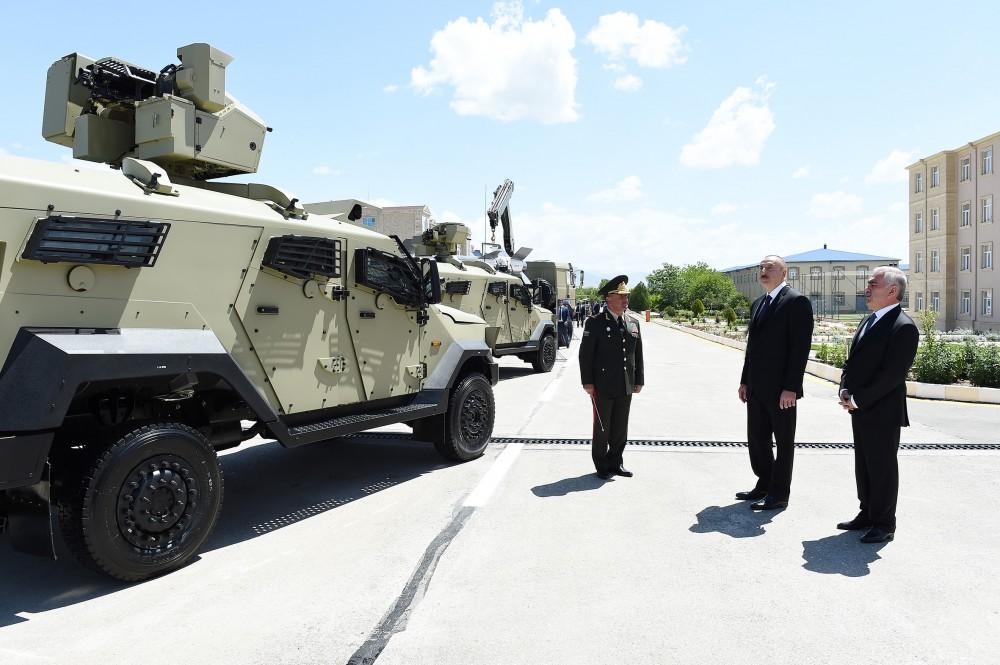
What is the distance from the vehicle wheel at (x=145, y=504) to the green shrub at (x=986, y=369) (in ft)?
40.5

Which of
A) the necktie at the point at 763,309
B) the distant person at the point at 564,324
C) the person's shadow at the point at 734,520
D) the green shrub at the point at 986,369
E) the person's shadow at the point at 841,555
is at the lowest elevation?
the person's shadow at the point at 841,555

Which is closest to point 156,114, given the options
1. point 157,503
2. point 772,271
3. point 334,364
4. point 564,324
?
point 334,364

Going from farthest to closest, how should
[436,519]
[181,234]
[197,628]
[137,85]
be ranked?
1. [137,85]
2. [436,519]
3. [181,234]
4. [197,628]

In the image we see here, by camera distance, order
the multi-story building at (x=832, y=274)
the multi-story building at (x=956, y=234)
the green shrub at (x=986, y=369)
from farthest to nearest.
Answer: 1. the multi-story building at (x=832, y=274)
2. the multi-story building at (x=956, y=234)
3. the green shrub at (x=986, y=369)

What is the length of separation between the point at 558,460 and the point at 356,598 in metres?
3.40

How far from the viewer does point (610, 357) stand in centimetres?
600

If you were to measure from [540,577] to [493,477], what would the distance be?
222 cm

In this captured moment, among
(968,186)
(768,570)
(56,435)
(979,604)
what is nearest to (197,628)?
(56,435)

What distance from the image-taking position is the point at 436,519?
488 centimetres

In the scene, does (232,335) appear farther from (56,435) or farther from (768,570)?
(768,570)

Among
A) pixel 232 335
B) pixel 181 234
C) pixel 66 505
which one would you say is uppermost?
pixel 181 234

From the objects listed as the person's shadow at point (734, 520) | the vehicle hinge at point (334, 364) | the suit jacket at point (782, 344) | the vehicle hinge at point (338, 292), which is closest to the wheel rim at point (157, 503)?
the vehicle hinge at point (334, 364)

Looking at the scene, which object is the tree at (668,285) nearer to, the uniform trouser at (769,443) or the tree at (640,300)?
the tree at (640,300)

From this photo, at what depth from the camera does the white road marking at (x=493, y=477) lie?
17.5 ft
